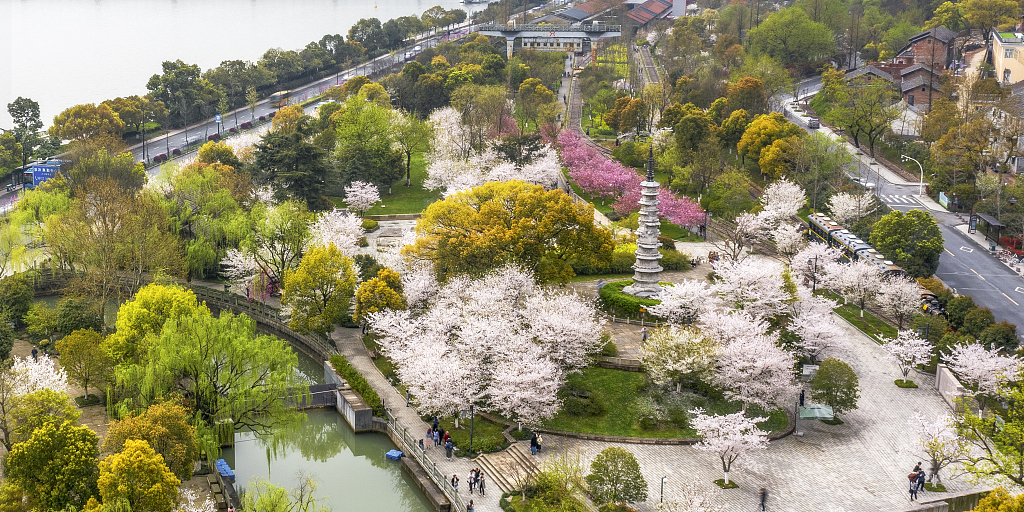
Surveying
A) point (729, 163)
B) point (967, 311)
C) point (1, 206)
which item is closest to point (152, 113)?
point (1, 206)

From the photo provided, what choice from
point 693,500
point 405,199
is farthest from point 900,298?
point 405,199

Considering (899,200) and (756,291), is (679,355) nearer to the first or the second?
(756,291)

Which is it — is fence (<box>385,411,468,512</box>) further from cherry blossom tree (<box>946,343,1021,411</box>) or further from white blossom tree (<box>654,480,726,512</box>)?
cherry blossom tree (<box>946,343,1021,411</box>)

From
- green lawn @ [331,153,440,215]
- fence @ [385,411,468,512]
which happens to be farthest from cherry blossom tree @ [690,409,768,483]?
green lawn @ [331,153,440,215]

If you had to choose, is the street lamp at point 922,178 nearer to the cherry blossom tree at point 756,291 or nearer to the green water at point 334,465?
the cherry blossom tree at point 756,291

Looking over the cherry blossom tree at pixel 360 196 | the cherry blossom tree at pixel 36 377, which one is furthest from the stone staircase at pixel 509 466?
the cherry blossom tree at pixel 360 196
